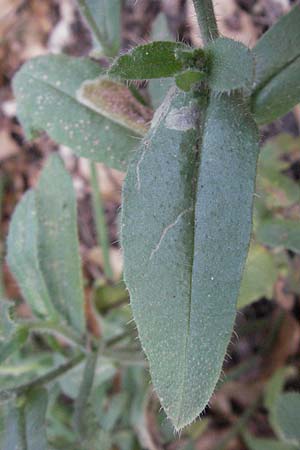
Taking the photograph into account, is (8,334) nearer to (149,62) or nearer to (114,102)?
(114,102)

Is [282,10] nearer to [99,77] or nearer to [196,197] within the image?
[99,77]

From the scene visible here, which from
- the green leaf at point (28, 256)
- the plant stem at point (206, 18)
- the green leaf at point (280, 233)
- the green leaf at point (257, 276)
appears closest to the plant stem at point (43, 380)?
the green leaf at point (28, 256)

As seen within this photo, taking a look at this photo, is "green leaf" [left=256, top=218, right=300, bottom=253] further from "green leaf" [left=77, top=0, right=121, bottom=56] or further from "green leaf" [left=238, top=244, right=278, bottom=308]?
"green leaf" [left=77, top=0, right=121, bottom=56]

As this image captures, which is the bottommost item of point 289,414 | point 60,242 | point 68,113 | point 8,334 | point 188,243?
point 289,414

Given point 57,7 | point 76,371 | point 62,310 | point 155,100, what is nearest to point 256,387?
point 76,371

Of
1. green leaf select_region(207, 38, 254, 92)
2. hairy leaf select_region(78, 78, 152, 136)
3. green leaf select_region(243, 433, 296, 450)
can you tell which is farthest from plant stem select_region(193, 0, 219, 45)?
green leaf select_region(243, 433, 296, 450)

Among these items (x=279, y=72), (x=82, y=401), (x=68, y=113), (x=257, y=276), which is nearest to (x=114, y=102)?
(x=68, y=113)

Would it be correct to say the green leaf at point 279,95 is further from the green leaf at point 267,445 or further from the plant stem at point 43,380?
the green leaf at point 267,445

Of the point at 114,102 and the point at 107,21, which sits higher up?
the point at 107,21
